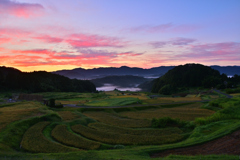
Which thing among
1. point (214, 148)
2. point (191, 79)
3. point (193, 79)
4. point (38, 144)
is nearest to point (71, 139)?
point (38, 144)

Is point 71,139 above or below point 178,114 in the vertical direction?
above

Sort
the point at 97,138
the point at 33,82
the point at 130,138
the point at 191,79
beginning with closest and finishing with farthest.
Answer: the point at 130,138 < the point at 97,138 < the point at 33,82 < the point at 191,79

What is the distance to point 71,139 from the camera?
74.1ft

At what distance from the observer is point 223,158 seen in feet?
43.4

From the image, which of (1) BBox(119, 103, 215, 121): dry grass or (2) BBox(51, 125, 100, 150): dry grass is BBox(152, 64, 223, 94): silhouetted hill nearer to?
(1) BBox(119, 103, 215, 121): dry grass

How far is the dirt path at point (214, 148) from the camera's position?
1628 centimetres

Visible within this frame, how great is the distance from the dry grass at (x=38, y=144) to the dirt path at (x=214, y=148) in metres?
11.1

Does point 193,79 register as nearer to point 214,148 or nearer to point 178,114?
point 178,114

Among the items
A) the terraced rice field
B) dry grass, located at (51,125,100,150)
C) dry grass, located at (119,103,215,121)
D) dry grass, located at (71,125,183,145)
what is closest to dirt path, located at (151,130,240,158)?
the terraced rice field

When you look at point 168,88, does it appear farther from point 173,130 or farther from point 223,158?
point 223,158

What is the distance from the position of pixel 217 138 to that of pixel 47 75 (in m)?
166

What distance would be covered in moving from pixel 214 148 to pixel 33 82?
146 metres

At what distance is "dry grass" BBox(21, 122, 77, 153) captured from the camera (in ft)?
62.0

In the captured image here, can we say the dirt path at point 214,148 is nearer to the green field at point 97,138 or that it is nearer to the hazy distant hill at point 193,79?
the green field at point 97,138
